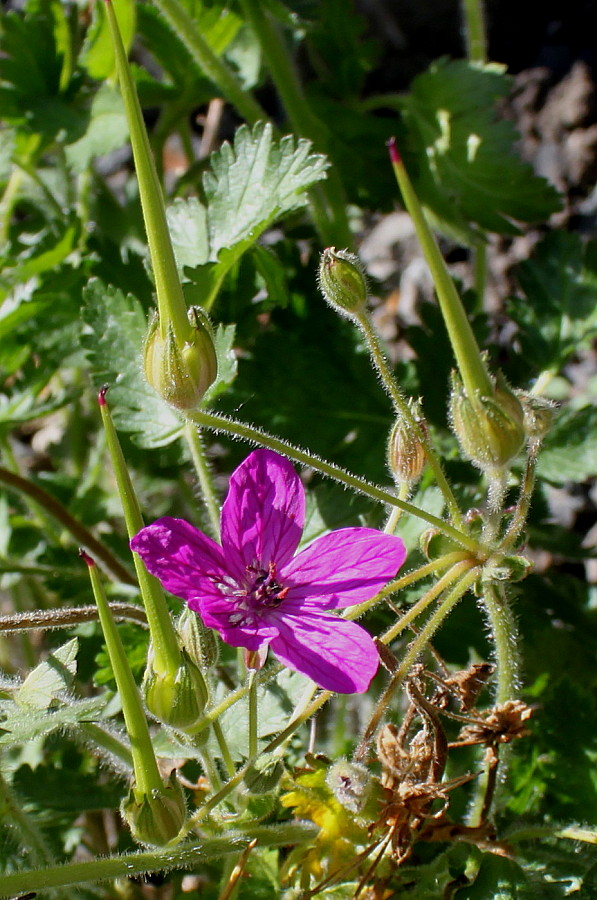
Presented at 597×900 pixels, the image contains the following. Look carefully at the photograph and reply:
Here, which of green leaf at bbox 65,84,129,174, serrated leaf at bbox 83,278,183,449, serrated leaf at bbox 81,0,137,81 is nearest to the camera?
serrated leaf at bbox 83,278,183,449

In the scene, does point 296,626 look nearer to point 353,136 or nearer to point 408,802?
point 408,802

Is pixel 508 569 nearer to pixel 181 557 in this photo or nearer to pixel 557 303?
pixel 181 557

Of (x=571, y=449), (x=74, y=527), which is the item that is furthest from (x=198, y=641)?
(x=571, y=449)

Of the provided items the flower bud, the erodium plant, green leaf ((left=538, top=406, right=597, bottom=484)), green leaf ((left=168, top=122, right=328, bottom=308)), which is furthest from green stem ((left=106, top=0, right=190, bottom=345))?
green leaf ((left=538, top=406, right=597, bottom=484))

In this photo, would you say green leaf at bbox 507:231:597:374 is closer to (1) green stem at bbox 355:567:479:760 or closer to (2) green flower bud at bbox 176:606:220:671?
(1) green stem at bbox 355:567:479:760

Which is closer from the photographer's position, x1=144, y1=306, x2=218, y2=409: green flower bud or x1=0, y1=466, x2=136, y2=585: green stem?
x1=144, y1=306, x2=218, y2=409: green flower bud

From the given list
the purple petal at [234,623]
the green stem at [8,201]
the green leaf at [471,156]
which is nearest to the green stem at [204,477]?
the purple petal at [234,623]

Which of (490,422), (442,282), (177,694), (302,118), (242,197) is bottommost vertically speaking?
(177,694)
